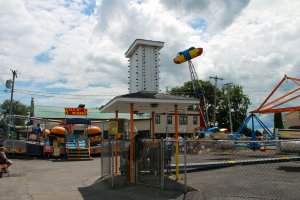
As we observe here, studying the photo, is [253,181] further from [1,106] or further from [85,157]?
[1,106]

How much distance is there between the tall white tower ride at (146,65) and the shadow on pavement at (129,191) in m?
4.45

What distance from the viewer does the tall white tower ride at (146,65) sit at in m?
14.8

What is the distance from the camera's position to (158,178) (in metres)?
10.7

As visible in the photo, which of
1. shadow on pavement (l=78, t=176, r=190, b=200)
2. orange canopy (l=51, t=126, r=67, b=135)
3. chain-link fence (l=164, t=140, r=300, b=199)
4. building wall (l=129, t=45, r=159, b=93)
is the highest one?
building wall (l=129, t=45, r=159, b=93)

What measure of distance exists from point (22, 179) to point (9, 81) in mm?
38715

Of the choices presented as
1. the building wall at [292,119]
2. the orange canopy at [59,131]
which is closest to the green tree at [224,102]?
the building wall at [292,119]

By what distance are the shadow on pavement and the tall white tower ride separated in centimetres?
445

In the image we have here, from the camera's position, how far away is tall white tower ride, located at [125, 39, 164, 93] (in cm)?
1475

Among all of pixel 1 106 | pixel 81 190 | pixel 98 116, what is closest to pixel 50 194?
pixel 81 190

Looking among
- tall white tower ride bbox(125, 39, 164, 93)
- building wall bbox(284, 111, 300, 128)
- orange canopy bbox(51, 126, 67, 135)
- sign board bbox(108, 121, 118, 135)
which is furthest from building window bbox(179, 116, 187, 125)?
sign board bbox(108, 121, 118, 135)

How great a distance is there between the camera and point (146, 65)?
15.0m

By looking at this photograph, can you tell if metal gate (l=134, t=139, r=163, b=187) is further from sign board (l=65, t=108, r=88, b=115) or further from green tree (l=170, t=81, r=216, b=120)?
green tree (l=170, t=81, r=216, b=120)

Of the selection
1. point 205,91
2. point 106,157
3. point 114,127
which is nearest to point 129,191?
point 106,157

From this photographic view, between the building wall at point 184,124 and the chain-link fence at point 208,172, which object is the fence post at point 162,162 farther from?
the building wall at point 184,124
